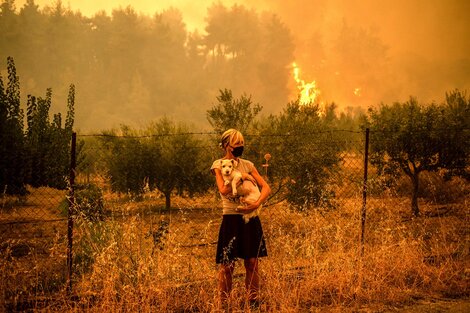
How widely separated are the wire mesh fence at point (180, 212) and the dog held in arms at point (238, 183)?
1.16 metres

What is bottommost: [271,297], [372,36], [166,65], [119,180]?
[271,297]

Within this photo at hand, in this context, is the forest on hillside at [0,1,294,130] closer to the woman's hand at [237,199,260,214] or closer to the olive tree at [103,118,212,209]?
the olive tree at [103,118,212,209]

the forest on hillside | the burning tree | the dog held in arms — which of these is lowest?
the dog held in arms

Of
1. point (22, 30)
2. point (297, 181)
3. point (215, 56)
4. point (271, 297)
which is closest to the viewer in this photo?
point (271, 297)

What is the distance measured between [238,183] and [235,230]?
1.89ft

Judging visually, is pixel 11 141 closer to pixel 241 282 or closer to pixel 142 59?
pixel 241 282

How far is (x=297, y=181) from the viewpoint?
12570mm

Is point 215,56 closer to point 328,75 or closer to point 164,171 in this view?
point 328,75

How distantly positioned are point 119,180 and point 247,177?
527 inches

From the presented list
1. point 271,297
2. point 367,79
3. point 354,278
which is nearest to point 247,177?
point 271,297

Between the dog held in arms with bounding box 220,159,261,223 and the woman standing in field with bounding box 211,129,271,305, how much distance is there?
5 centimetres

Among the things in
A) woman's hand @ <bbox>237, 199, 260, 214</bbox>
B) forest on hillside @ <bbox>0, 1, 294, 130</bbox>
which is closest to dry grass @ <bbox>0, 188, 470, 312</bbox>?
woman's hand @ <bbox>237, 199, 260, 214</bbox>

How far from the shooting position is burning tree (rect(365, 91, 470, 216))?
1419 cm

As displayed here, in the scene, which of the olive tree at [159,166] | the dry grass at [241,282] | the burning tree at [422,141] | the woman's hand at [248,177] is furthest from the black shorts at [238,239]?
the olive tree at [159,166]
